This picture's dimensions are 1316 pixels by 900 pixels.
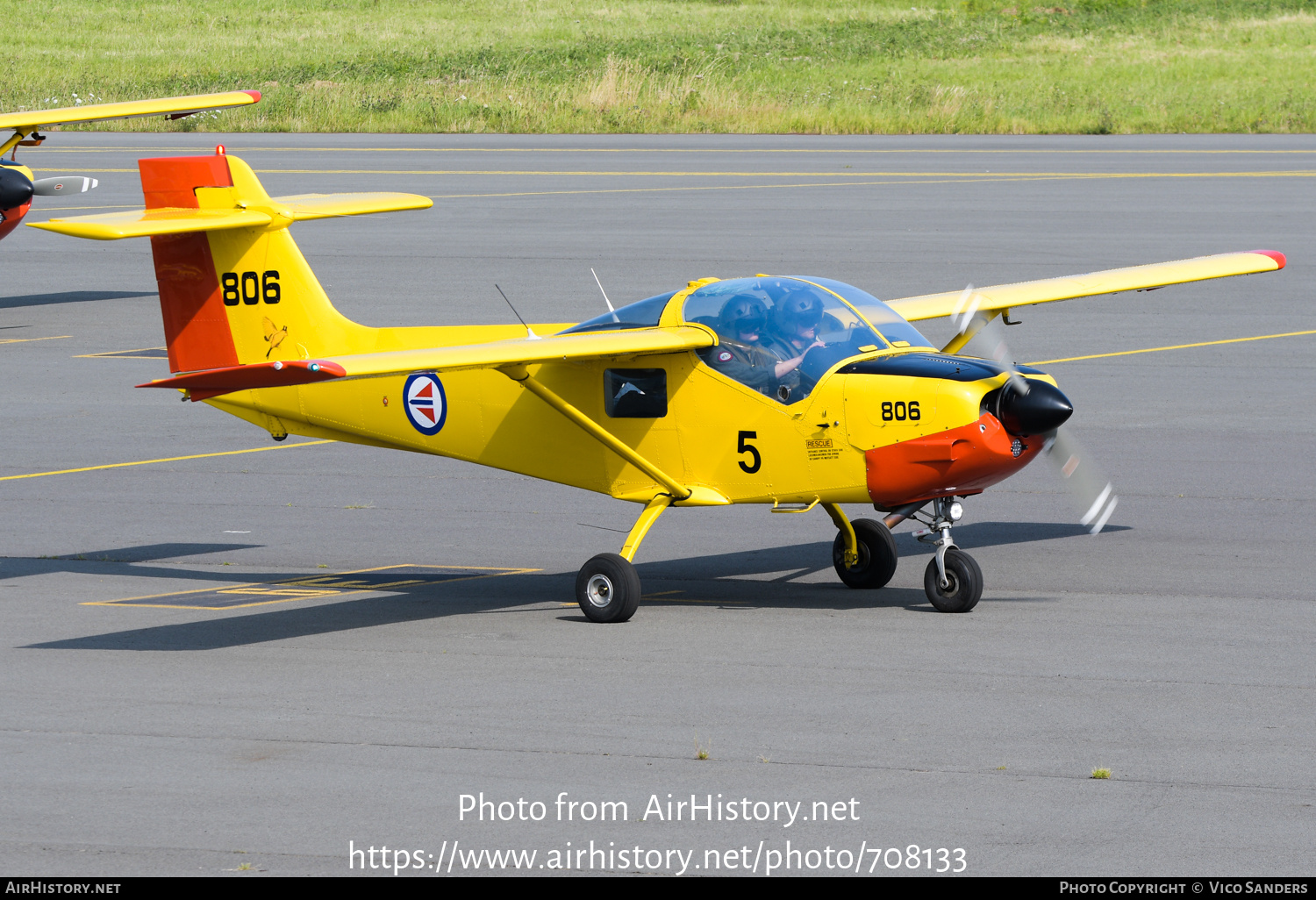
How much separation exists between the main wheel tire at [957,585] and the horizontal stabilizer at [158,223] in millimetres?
5818

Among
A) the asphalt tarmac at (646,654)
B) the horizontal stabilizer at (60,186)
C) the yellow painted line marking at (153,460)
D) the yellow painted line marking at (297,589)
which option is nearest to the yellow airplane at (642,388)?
the asphalt tarmac at (646,654)

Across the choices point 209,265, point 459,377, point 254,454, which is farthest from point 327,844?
point 254,454

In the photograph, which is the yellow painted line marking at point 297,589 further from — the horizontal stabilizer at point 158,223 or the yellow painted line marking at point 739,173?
the yellow painted line marking at point 739,173

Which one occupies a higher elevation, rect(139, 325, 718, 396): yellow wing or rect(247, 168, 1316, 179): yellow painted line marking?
rect(139, 325, 718, 396): yellow wing

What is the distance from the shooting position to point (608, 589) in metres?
12.4

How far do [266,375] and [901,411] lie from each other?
3.97 metres

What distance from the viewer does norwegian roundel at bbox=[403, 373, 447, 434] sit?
13.3 meters

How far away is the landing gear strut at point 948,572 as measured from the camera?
12242mm

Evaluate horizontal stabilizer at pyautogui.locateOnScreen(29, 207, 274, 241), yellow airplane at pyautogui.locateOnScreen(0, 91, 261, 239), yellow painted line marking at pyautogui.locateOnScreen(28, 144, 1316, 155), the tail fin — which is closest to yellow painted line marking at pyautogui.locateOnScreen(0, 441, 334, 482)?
the tail fin

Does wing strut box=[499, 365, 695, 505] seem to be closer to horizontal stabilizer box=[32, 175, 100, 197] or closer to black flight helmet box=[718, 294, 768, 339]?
black flight helmet box=[718, 294, 768, 339]

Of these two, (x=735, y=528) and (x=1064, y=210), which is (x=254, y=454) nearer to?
(x=735, y=528)

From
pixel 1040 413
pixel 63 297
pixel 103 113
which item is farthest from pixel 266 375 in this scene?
pixel 63 297

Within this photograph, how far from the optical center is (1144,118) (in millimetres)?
55000

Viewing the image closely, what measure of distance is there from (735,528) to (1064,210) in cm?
2448
